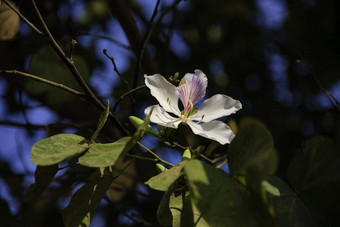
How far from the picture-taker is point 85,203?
0.83 metres

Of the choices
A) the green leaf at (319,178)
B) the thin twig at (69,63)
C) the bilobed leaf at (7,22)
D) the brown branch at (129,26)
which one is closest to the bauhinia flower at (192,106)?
the thin twig at (69,63)

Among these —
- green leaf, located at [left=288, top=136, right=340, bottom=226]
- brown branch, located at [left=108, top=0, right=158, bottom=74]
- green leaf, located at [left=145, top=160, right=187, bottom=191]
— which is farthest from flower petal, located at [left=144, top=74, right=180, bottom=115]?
brown branch, located at [left=108, top=0, right=158, bottom=74]

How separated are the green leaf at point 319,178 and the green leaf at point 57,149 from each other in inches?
23.0

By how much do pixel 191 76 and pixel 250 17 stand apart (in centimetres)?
182

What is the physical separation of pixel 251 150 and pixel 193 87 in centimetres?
38

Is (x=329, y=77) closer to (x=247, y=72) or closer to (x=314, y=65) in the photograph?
(x=314, y=65)

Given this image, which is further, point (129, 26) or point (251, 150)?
point (129, 26)

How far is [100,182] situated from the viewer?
0.84 meters

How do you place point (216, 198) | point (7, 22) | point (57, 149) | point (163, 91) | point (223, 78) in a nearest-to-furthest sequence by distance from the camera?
1. point (216, 198)
2. point (57, 149)
3. point (163, 91)
4. point (7, 22)
5. point (223, 78)

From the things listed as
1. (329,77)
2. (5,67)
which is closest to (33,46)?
(5,67)

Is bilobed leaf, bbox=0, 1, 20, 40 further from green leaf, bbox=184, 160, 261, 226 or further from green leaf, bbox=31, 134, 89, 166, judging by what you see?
Answer: green leaf, bbox=184, 160, 261, 226

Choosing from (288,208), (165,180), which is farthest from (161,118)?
(288,208)

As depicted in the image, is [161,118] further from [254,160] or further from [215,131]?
[254,160]

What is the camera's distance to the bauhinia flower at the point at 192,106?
89 centimetres
